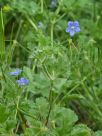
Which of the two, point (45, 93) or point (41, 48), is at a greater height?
point (41, 48)

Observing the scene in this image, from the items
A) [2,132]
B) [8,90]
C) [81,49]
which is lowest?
[2,132]

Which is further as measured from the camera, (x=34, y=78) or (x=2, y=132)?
(x=34, y=78)

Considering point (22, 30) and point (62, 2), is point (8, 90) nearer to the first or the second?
point (62, 2)

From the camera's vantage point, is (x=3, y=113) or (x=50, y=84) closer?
(x=3, y=113)

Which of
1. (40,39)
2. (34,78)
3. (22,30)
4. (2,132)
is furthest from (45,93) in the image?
(22,30)

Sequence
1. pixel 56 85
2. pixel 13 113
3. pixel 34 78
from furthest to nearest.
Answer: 1. pixel 34 78
2. pixel 56 85
3. pixel 13 113

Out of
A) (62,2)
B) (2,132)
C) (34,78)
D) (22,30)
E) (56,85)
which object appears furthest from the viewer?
(22,30)

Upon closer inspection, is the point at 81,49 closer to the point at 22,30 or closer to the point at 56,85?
the point at 56,85

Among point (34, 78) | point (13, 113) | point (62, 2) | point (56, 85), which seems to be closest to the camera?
point (13, 113)

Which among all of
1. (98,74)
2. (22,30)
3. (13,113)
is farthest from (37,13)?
(13,113)
